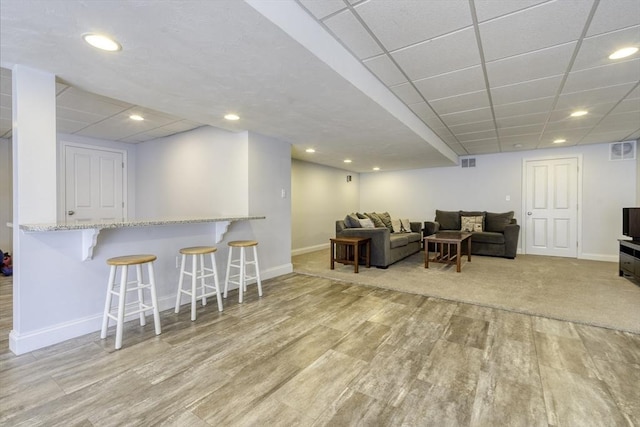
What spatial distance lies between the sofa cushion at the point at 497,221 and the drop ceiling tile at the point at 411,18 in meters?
5.08

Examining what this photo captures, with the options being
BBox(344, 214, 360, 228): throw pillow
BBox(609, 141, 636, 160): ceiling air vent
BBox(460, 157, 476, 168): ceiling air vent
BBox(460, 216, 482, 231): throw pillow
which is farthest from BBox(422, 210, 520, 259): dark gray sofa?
BBox(344, 214, 360, 228): throw pillow

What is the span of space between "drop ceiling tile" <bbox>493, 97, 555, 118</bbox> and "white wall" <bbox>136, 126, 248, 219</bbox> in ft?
10.9

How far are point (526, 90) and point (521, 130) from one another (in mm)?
1830

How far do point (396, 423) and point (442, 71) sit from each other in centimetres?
270

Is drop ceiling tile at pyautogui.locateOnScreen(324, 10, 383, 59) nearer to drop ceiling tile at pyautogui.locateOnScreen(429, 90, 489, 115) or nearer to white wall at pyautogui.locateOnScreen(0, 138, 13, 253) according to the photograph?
drop ceiling tile at pyautogui.locateOnScreen(429, 90, 489, 115)

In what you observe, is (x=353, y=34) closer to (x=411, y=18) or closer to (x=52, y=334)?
(x=411, y=18)

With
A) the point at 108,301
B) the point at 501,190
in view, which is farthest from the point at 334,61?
the point at 501,190

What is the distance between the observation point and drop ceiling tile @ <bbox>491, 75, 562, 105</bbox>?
2.75 meters

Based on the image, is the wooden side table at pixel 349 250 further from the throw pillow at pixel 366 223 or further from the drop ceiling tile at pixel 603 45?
the drop ceiling tile at pixel 603 45

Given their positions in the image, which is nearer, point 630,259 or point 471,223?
point 630,259

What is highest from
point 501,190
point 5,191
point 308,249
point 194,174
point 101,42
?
point 101,42

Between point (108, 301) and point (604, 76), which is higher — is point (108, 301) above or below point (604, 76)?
below

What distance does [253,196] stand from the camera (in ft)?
12.8

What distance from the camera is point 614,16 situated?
5.91ft
